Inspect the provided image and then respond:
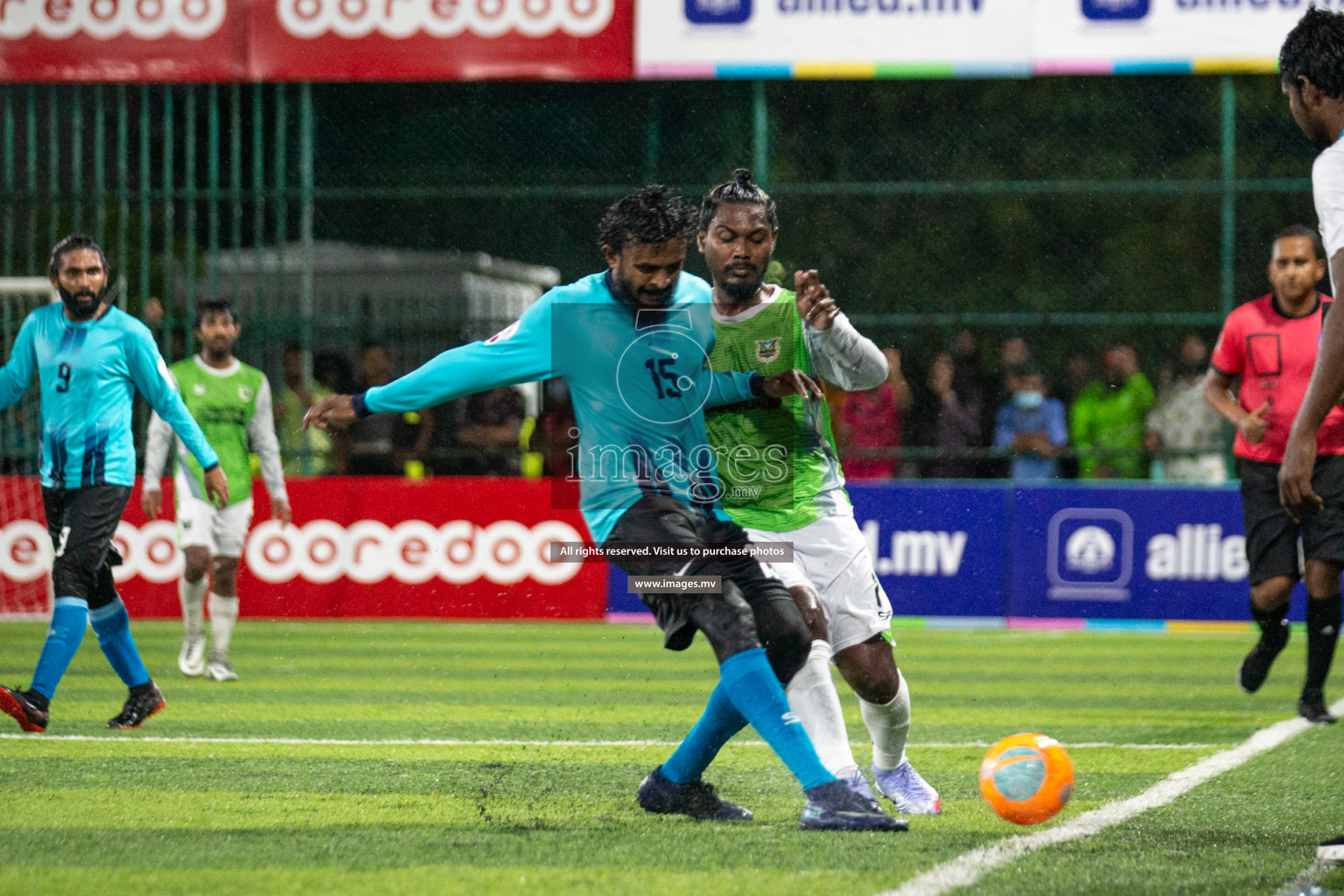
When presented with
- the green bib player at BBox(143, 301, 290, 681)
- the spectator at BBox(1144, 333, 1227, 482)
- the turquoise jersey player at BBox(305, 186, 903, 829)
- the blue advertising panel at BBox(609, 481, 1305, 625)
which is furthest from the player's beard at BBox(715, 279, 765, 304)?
the spectator at BBox(1144, 333, 1227, 482)

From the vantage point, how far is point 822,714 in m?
5.41

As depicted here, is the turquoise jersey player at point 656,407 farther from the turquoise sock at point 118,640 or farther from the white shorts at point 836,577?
the turquoise sock at point 118,640

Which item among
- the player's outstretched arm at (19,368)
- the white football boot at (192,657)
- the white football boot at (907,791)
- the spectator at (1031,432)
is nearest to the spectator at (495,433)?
the spectator at (1031,432)

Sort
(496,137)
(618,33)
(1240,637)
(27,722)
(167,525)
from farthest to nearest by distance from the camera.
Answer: (496,137) → (618,33) → (167,525) → (1240,637) → (27,722)

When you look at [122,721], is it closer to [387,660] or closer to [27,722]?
[27,722]

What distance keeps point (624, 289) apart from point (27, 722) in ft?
11.0

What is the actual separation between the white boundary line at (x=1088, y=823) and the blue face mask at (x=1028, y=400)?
6.71 metres

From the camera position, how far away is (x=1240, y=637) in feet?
43.3

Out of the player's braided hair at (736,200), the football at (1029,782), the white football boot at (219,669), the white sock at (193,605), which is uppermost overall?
the player's braided hair at (736,200)

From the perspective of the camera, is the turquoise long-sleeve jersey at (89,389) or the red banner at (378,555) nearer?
the turquoise long-sleeve jersey at (89,389)

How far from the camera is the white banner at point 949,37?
14.8 metres

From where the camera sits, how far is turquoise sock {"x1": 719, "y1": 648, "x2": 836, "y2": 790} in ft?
16.6

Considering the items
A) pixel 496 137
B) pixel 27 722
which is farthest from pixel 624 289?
pixel 496 137

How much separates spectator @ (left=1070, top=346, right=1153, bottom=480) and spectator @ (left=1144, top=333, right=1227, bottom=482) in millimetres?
156
